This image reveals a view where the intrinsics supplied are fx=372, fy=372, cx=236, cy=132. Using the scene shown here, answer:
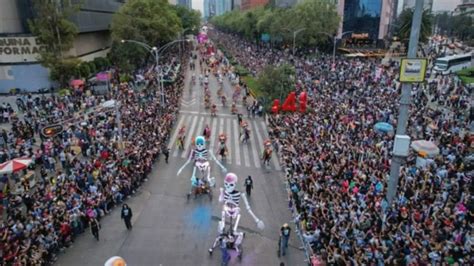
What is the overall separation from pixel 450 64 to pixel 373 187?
1648 inches

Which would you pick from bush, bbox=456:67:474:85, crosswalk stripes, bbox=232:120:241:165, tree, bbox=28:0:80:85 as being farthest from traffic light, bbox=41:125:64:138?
bush, bbox=456:67:474:85

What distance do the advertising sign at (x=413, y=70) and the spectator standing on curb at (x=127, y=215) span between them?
442 inches

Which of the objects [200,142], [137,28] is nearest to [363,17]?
[137,28]

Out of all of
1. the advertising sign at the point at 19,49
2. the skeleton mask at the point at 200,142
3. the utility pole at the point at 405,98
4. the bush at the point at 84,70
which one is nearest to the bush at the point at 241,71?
the bush at the point at 84,70

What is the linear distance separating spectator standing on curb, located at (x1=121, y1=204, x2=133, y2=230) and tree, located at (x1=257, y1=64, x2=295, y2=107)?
20.2 metres

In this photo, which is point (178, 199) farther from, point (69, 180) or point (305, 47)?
point (305, 47)

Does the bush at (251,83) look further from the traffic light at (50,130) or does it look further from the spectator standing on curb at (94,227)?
the spectator standing on curb at (94,227)

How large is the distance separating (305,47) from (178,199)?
6206 cm

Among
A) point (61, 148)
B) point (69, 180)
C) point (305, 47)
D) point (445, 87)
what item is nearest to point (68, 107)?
point (61, 148)

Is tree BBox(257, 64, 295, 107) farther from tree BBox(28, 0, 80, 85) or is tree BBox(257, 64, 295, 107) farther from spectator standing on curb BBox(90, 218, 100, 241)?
spectator standing on curb BBox(90, 218, 100, 241)

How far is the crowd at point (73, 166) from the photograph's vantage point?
522 inches

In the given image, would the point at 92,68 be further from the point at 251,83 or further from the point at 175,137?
the point at 175,137

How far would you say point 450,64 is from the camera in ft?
160

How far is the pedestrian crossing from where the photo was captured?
2317cm
